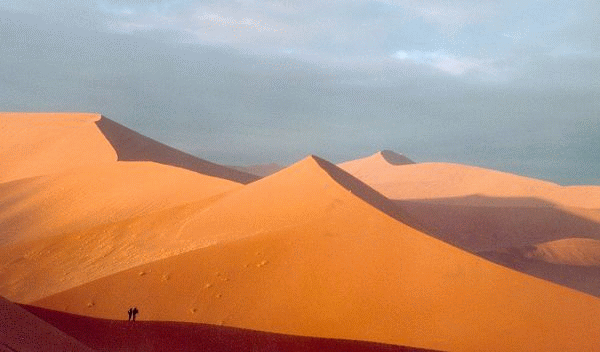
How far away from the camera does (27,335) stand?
6660 millimetres

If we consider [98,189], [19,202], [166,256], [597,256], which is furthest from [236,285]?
[597,256]

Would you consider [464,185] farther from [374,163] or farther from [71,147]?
[71,147]

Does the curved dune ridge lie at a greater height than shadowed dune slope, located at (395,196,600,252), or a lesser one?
lesser

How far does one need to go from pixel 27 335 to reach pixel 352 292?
6634 mm

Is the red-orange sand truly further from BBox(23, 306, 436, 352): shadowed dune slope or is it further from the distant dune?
the distant dune

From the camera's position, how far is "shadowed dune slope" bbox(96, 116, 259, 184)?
110ft

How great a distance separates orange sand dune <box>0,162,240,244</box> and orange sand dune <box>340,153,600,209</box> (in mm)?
28805

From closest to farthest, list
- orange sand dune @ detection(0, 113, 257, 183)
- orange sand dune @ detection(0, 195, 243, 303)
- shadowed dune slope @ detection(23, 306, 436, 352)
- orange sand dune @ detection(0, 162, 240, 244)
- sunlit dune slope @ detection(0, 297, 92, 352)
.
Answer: sunlit dune slope @ detection(0, 297, 92, 352), shadowed dune slope @ detection(23, 306, 436, 352), orange sand dune @ detection(0, 195, 243, 303), orange sand dune @ detection(0, 162, 240, 244), orange sand dune @ detection(0, 113, 257, 183)

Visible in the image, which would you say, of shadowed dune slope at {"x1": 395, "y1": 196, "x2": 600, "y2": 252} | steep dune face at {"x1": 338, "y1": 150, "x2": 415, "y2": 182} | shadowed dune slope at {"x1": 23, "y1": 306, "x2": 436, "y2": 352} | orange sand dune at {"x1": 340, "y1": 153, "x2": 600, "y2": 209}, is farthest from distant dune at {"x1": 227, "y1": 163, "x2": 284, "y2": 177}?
shadowed dune slope at {"x1": 23, "y1": 306, "x2": 436, "y2": 352}

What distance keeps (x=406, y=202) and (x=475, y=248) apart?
27.2ft

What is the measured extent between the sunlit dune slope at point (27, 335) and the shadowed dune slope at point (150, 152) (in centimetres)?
2467

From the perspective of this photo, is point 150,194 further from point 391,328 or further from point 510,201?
point 510,201

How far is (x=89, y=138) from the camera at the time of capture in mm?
34562

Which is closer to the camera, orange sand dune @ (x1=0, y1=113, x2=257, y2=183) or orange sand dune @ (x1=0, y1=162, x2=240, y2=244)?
orange sand dune @ (x1=0, y1=162, x2=240, y2=244)
